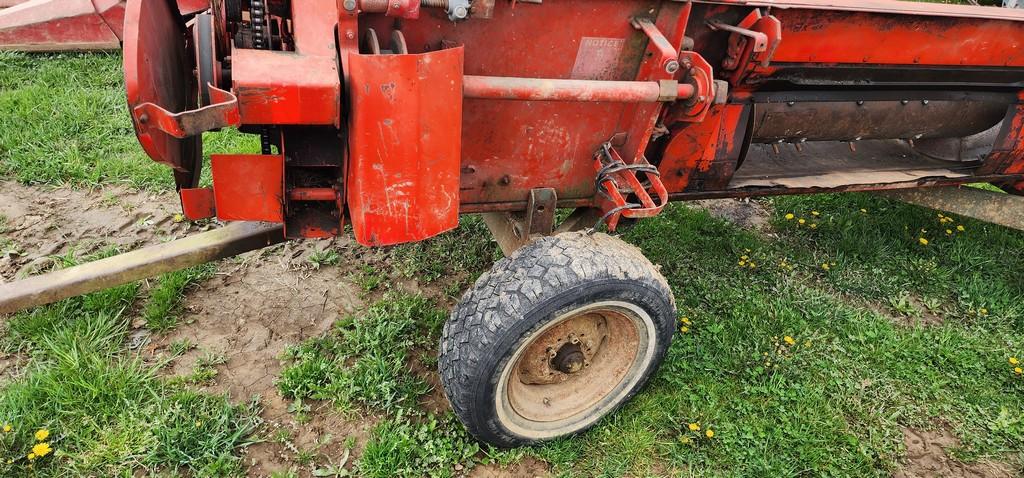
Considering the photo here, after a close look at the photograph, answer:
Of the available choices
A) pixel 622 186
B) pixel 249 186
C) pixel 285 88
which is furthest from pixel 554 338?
pixel 285 88

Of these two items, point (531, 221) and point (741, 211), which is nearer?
point (531, 221)

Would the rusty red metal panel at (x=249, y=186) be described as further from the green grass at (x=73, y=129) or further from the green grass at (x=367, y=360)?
the green grass at (x=73, y=129)

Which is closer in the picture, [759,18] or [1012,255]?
[759,18]

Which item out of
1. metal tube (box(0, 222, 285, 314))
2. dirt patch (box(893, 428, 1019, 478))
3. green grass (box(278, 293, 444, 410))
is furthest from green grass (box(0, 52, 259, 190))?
dirt patch (box(893, 428, 1019, 478))

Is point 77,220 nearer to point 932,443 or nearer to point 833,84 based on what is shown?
point 833,84

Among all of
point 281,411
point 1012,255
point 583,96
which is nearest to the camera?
point 583,96

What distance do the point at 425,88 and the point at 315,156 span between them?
56 centimetres

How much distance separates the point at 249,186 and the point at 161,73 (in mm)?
432

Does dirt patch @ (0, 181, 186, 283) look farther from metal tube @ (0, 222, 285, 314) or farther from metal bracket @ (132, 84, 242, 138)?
metal bracket @ (132, 84, 242, 138)

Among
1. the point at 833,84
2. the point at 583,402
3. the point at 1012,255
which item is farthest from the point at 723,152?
the point at 1012,255

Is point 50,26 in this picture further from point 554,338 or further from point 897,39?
point 897,39

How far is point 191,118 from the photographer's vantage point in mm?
1721

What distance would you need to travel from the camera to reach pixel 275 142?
2.29 metres

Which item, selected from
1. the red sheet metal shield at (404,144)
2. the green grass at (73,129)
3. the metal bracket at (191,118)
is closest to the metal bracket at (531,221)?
the red sheet metal shield at (404,144)
